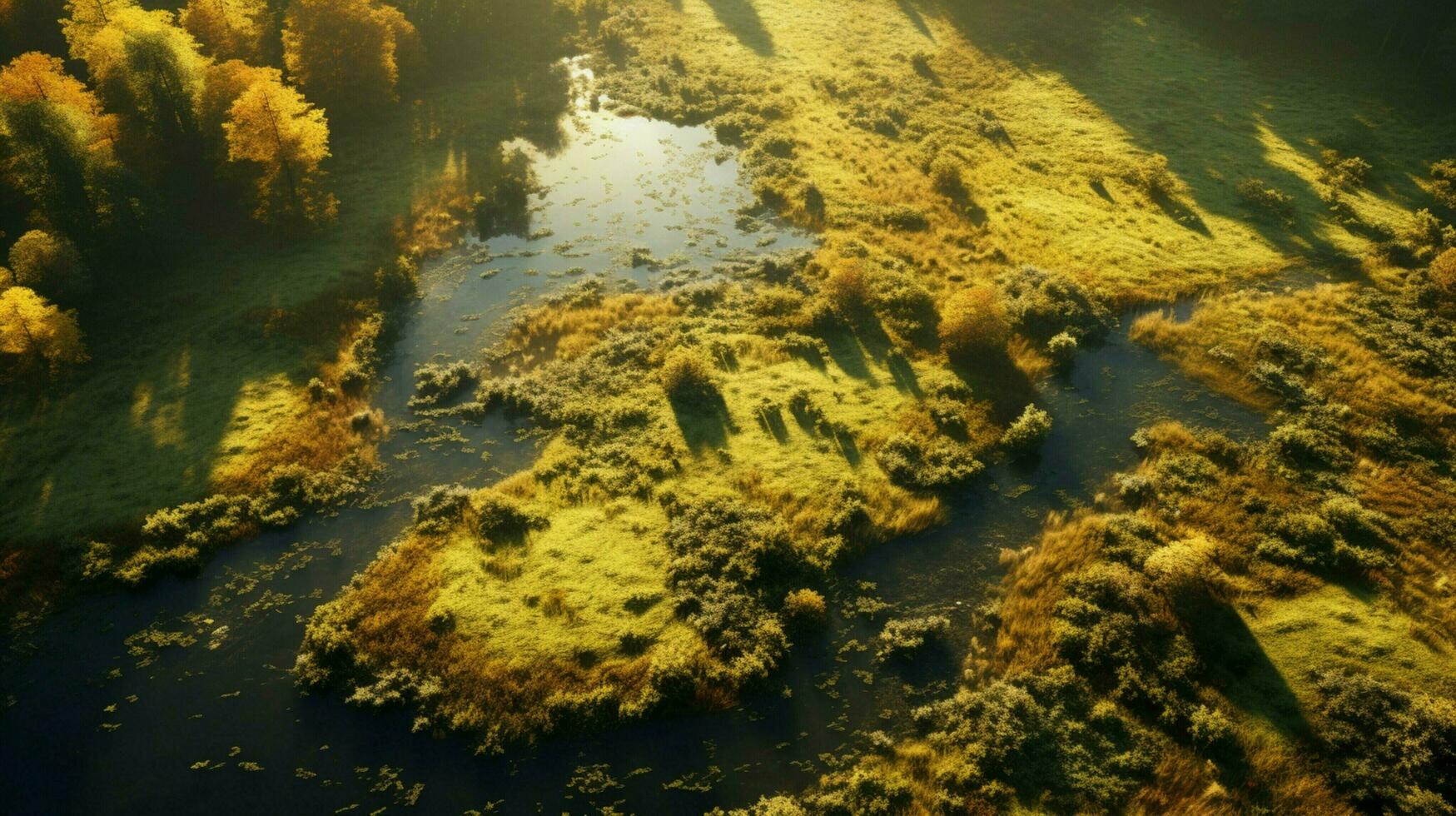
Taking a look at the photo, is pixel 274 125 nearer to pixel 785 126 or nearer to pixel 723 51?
pixel 785 126

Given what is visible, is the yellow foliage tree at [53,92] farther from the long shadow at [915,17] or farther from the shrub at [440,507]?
the long shadow at [915,17]

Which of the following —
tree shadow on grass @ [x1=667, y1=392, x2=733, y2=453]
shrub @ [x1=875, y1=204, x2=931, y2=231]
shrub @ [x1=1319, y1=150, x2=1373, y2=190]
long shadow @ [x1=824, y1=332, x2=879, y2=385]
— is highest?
shrub @ [x1=1319, y1=150, x2=1373, y2=190]

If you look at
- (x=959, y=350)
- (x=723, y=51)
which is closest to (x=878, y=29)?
(x=723, y=51)

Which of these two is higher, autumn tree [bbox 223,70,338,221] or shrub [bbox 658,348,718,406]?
autumn tree [bbox 223,70,338,221]

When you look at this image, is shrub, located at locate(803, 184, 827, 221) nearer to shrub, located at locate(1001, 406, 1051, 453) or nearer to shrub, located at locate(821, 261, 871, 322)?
shrub, located at locate(821, 261, 871, 322)

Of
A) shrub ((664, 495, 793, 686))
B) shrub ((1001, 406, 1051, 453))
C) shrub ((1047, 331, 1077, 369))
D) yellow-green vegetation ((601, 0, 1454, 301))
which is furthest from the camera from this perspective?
yellow-green vegetation ((601, 0, 1454, 301))

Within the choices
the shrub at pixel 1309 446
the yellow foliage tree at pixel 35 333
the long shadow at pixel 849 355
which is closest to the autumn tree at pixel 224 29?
the yellow foliage tree at pixel 35 333

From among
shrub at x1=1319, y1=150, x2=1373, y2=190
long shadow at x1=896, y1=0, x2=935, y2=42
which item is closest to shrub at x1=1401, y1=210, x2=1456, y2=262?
→ shrub at x1=1319, y1=150, x2=1373, y2=190

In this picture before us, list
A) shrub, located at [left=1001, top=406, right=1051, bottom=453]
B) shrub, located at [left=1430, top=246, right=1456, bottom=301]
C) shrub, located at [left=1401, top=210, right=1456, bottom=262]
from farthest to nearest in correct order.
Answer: shrub, located at [left=1401, top=210, right=1456, bottom=262]
shrub, located at [left=1430, top=246, right=1456, bottom=301]
shrub, located at [left=1001, top=406, right=1051, bottom=453]
